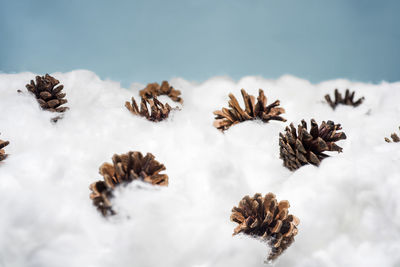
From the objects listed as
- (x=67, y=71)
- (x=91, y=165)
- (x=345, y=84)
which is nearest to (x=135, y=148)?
(x=91, y=165)

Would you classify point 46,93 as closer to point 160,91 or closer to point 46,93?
point 46,93

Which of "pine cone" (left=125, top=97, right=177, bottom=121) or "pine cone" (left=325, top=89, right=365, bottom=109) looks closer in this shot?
"pine cone" (left=125, top=97, right=177, bottom=121)

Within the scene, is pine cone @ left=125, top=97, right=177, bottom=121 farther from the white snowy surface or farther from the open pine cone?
the open pine cone

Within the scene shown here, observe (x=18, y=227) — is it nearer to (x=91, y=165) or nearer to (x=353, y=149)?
(x=91, y=165)

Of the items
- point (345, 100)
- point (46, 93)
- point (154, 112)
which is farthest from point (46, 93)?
point (345, 100)

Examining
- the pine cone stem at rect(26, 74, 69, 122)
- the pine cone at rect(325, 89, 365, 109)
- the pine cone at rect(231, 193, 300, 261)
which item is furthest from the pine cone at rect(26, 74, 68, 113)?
the pine cone at rect(325, 89, 365, 109)

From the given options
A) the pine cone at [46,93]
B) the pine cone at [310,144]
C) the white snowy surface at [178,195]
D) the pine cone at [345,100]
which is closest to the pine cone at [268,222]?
the white snowy surface at [178,195]
